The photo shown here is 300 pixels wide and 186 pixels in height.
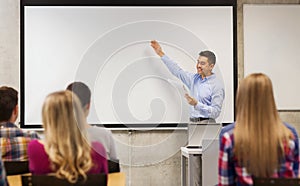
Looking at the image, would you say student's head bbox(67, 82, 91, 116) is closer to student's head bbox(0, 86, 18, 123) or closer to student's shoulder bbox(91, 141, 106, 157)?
student's shoulder bbox(91, 141, 106, 157)

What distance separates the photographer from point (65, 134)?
7.15 feet

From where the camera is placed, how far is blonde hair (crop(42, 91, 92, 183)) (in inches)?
84.4

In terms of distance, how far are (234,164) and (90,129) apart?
2.88 ft

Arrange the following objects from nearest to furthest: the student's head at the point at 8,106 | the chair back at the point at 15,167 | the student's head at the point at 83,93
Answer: the student's head at the point at 83,93, the chair back at the point at 15,167, the student's head at the point at 8,106

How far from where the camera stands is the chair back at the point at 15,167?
275 cm

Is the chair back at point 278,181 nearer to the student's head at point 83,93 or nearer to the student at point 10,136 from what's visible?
the student's head at point 83,93

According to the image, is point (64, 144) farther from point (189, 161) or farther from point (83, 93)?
point (189, 161)

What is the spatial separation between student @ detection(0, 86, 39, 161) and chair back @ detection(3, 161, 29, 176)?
0.08m

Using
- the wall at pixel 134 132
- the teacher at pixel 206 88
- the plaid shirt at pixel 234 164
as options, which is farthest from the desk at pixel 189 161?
the plaid shirt at pixel 234 164

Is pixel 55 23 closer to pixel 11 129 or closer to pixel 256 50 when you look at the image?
pixel 256 50

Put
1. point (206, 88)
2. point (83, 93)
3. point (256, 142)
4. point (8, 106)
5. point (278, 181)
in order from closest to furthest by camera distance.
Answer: point (278, 181), point (256, 142), point (83, 93), point (8, 106), point (206, 88)

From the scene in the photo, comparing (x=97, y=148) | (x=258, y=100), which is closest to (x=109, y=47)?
(x=97, y=148)

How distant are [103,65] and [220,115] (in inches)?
53.0

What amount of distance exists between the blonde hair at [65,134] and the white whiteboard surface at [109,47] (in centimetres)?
297
